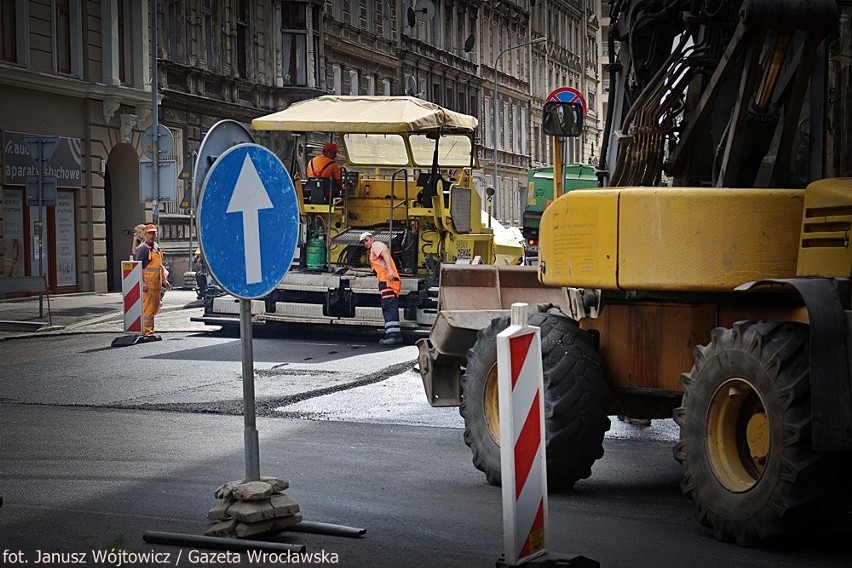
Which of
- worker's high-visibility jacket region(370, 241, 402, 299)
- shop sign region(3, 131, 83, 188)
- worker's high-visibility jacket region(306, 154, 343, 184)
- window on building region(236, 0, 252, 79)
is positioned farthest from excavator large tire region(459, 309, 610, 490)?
window on building region(236, 0, 252, 79)

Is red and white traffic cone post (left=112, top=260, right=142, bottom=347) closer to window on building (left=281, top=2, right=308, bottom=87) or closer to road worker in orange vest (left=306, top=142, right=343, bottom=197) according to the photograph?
road worker in orange vest (left=306, top=142, right=343, bottom=197)

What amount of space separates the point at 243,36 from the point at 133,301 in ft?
80.5

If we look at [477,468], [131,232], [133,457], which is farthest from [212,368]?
[131,232]

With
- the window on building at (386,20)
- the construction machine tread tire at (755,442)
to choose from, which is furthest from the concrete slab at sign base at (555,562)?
the window on building at (386,20)

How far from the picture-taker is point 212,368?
54.0 ft

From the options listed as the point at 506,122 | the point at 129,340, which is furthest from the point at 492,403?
the point at 506,122

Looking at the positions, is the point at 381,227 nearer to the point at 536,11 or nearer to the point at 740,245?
the point at 740,245

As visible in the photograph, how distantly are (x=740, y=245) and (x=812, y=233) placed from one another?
415 millimetres

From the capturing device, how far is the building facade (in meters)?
31.4

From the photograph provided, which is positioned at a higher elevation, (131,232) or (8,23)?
(8,23)

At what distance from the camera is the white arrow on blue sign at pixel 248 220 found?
23.4ft

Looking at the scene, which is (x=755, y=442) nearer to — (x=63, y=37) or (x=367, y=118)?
(x=367, y=118)

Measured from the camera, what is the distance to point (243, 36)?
4388 centimetres

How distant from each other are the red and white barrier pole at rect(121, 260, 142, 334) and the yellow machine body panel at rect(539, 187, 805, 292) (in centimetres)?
1317
